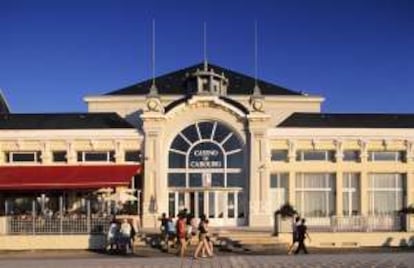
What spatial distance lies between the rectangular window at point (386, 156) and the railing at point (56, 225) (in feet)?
60.4

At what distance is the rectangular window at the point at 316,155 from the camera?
48531 millimetres

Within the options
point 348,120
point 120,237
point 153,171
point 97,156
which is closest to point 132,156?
point 153,171

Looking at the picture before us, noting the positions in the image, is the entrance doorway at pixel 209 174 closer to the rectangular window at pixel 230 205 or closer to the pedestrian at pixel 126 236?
the rectangular window at pixel 230 205

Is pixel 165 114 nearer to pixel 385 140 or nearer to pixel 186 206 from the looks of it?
pixel 186 206

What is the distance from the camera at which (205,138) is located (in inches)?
1882

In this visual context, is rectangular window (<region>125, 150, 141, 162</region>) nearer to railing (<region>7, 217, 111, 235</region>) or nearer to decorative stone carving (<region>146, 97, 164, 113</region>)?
decorative stone carving (<region>146, 97, 164, 113</region>)

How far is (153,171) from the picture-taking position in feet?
154

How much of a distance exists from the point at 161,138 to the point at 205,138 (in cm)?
259

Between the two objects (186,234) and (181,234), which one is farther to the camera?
(186,234)

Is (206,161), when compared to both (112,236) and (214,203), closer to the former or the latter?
(214,203)

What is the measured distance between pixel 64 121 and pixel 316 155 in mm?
15330

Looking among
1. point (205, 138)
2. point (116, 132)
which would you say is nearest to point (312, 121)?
point (205, 138)

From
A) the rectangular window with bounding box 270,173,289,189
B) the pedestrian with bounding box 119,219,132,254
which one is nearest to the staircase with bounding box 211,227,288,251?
the pedestrian with bounding box 119,219,132,254

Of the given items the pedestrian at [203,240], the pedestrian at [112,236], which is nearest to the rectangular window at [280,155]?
the pedestrian at [112,236]
